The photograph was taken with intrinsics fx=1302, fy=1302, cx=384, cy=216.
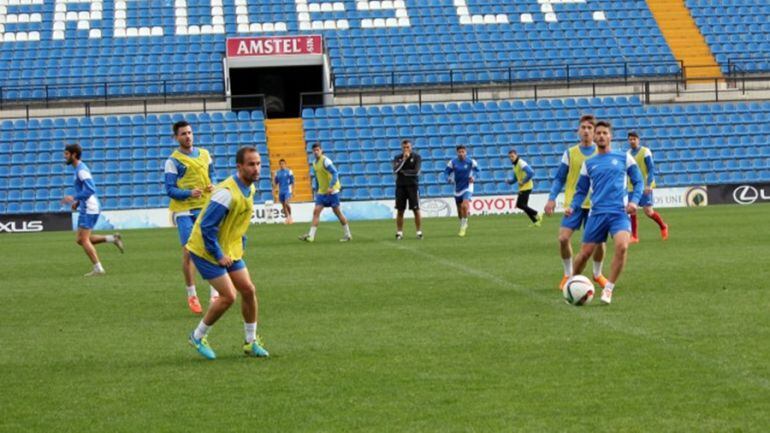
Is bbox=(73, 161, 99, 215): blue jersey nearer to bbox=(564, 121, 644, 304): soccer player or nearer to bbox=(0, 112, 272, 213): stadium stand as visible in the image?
bbox=(564, 121, 644, 304): soccer player

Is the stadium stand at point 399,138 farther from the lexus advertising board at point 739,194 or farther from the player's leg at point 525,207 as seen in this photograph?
the player's leg at point 525,207

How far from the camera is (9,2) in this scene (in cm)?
5188

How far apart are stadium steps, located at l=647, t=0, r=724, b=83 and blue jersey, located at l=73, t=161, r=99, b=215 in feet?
102

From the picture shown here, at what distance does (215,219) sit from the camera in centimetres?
1027

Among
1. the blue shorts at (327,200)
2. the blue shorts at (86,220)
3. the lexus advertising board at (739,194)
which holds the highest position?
the blue shorts at (86,220)

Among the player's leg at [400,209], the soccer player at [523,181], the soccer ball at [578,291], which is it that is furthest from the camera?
the soccer player at [523,181]

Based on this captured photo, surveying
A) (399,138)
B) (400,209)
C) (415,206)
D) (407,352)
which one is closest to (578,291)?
(407,352)

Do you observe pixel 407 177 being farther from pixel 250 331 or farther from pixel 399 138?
pixel 250 331

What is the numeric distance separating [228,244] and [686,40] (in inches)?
1697

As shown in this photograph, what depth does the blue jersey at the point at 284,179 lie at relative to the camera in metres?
36.6

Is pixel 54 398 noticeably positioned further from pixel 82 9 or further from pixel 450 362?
pixel 82 9

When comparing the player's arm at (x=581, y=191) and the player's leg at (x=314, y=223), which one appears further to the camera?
the player's leg at (x=314, y=223)

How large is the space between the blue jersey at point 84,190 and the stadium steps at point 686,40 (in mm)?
31154

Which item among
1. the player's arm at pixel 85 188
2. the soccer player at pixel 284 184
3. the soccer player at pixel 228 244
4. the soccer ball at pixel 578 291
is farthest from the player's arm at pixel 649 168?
the soccer player at pixel 284 184
